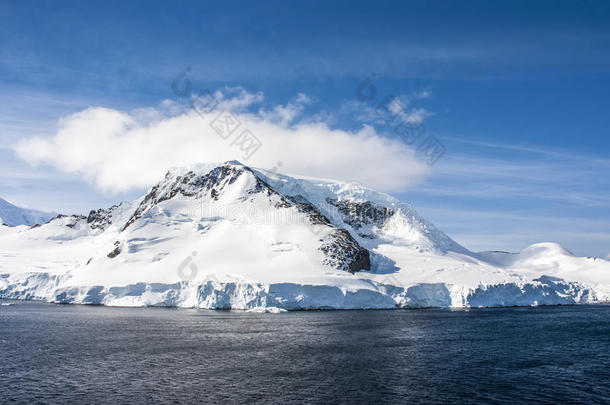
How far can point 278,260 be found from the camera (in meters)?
115

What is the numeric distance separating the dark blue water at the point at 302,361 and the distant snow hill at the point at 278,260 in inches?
1116

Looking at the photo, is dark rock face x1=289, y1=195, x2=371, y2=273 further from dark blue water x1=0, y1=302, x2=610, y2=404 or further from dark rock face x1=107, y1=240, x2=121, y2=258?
dark rock face x1=107, y1=240, x2=121, y2=258

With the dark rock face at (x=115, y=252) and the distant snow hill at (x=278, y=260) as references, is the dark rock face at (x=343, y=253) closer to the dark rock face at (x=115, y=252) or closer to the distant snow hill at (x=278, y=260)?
the distant snow hill at (x=278, y=260)

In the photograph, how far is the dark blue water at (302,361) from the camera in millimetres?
34375

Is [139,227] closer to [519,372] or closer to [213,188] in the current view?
[213,188]

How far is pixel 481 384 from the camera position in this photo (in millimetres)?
37188

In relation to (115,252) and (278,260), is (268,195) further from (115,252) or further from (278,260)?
(115,252)

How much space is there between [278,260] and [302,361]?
69639mm

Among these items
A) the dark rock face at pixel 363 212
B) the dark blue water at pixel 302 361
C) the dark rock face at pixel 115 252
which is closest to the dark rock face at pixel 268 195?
the dark rock face at pixel 115 252

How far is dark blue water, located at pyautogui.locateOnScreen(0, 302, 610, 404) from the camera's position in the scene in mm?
34375

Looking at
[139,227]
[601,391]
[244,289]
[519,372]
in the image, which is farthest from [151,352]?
[139,227]

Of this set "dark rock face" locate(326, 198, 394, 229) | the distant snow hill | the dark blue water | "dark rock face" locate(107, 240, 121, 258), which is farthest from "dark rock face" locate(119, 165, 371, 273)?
the dark blue water

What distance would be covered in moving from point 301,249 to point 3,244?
423ft

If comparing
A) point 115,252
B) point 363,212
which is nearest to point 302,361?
point 115,252
